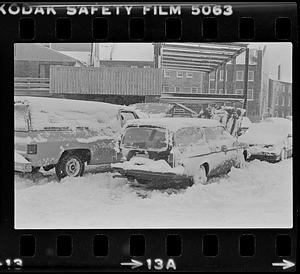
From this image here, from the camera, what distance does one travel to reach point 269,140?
1.99 metres

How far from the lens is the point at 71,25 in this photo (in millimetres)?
1990

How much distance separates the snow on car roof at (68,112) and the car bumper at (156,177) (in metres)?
0.18

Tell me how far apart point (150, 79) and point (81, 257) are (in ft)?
2.12

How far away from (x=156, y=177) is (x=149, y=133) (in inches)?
5.9

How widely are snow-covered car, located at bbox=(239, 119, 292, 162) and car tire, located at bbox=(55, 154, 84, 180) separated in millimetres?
555

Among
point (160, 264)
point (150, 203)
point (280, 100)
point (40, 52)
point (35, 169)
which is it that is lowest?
point (160, 264)

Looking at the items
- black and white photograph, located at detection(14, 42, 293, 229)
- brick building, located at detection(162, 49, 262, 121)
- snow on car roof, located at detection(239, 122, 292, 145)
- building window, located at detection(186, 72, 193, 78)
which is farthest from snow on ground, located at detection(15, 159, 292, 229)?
building window, located at detection(186, 72, 193, 78)

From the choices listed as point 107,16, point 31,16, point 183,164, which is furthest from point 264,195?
point 31,16

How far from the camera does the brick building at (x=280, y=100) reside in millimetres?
1976

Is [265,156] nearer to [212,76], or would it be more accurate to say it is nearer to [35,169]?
[212,76]

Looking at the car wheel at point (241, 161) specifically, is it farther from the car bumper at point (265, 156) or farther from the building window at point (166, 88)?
the building window at point (166, 88)

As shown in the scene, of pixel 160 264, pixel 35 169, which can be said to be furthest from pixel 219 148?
pixel 35 169

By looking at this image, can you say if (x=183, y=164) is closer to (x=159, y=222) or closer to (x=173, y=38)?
(x=159, y=222)

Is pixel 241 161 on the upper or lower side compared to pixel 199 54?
lower
